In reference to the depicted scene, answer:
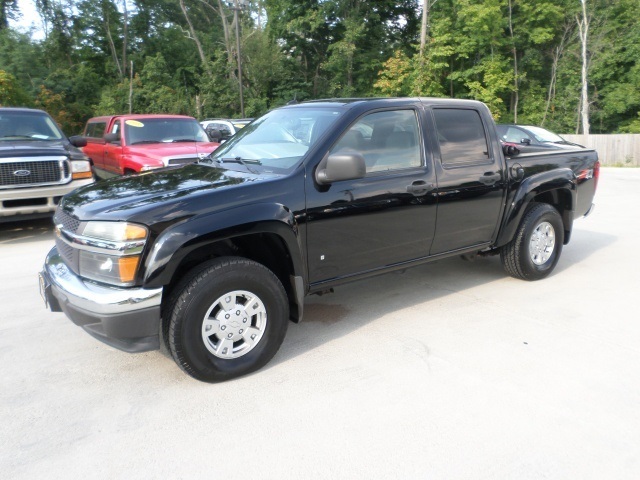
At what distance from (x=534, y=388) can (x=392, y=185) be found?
1783 millimetres

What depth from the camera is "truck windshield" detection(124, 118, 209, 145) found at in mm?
10086

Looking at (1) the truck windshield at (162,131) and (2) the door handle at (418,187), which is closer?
(2) the door handle at (418,187)

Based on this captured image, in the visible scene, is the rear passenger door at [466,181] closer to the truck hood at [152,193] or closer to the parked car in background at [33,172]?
the truck hood at [152,193]

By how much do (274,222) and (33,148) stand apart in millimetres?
5880

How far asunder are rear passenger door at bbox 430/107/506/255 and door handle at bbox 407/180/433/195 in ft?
0.47

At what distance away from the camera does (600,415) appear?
309 centimetres

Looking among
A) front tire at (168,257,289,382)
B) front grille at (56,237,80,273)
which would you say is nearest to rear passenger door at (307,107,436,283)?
front tire at (168,257,289,382)

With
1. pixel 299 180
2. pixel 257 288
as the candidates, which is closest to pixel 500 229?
pixel 299 180

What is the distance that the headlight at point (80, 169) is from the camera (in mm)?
8016

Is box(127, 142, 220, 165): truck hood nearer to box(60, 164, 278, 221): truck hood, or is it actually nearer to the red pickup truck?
the red pickup truck

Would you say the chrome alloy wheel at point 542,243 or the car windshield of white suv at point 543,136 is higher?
the car windshield of white suv at point 543,136

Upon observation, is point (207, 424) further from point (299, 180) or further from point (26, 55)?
point (26, 55)

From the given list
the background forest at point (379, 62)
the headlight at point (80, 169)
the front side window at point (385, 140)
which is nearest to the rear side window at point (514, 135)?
the headlight at point (80, 169)

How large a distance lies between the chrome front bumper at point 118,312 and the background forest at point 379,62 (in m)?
29.5
